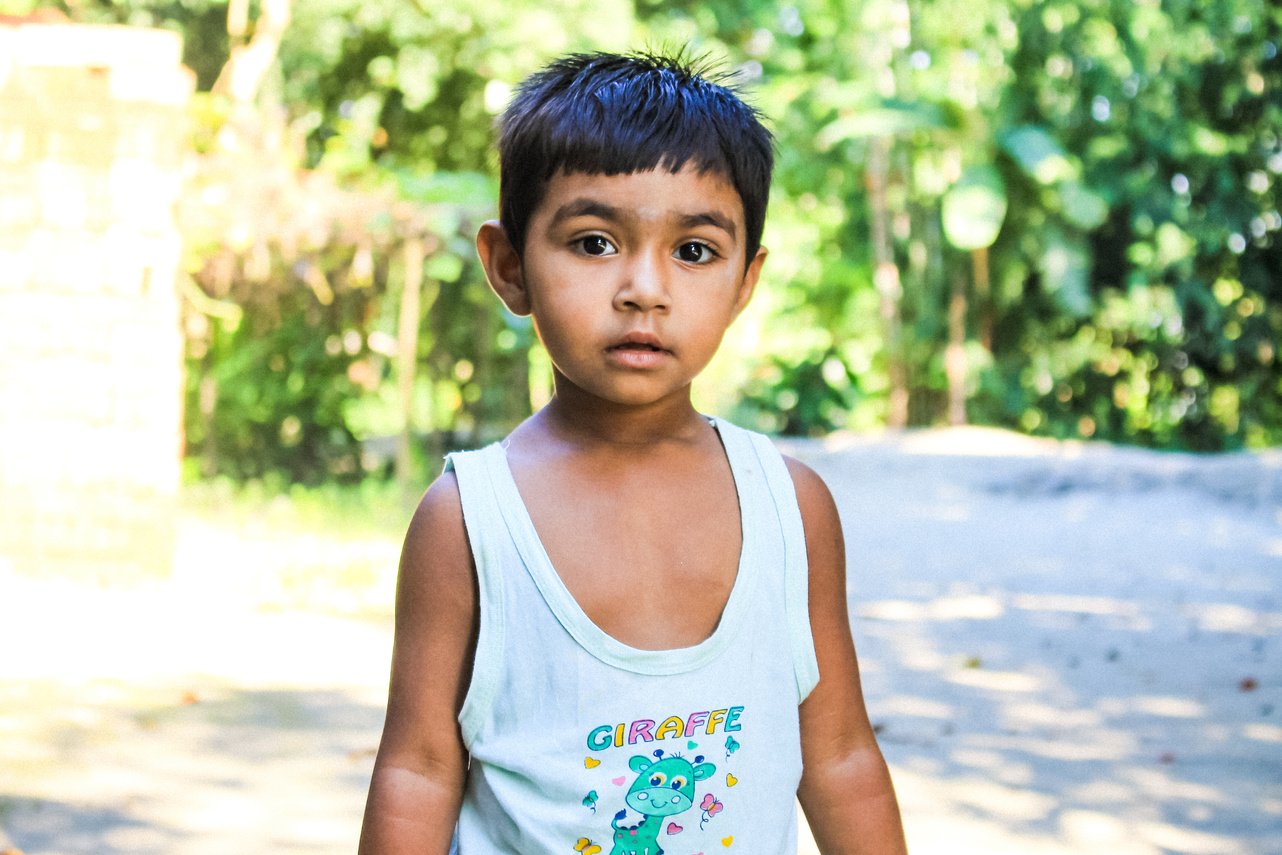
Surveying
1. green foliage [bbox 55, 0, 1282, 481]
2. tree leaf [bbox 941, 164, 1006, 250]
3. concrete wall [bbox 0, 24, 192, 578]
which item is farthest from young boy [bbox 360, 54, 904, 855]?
tree leaf [bbox 941, 164, 1006, 250]

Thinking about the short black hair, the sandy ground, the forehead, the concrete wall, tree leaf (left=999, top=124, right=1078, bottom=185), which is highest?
tree leaf (left=999, top=124, right=1078, bottom=185)

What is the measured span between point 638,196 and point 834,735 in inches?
23.8

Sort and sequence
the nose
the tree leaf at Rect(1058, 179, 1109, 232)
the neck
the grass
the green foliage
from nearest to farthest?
the nose → the neck → the grass → the green foliage → the tree leaf at Rect(1058, 179, 1109, 232)

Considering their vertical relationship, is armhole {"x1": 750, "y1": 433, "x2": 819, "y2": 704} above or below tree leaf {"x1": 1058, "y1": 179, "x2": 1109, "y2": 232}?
below

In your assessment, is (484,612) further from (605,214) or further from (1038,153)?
(1038,153)

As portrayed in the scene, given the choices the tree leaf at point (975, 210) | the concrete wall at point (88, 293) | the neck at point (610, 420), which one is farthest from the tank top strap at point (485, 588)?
the tree leaf at point (975, 210)

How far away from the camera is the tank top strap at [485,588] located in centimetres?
134

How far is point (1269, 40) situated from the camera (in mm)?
16000

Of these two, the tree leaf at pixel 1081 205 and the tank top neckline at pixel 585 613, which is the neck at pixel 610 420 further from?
the tree leaf at pixel 1081 205

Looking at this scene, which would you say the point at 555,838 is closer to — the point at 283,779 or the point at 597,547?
the point at 597,547

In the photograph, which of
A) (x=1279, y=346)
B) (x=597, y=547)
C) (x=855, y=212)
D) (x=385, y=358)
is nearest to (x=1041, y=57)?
(x=855, y=212)

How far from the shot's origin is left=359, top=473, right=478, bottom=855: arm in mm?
1354

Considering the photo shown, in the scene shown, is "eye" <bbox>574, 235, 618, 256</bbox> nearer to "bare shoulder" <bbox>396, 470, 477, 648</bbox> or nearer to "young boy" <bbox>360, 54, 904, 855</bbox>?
"young boy" <bbox>360, 54, 904, 855</bbox>

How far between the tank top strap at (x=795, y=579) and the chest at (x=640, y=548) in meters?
0.05
